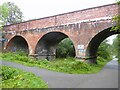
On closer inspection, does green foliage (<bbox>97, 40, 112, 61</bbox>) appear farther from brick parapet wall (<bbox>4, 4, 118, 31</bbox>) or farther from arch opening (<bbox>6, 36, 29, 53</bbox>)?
brick parapet wall (<bbox>4, 4, 118, 31</bbox>)

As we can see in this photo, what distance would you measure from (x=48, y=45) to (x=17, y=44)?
214 inches

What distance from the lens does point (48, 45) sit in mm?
21125

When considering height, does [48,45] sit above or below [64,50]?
above

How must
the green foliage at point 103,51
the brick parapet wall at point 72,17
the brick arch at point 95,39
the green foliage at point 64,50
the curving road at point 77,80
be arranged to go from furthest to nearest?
the green foliage at point 103,51, the green foliage at point 64,50, the brick arch at point 95,39, the brick parapet wall at point 72,17, the curving road at point 77,80

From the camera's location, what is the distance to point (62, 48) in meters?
26.9

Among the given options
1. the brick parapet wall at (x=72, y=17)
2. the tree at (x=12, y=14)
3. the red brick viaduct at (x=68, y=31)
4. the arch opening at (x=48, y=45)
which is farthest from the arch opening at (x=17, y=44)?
the tree at (x=12, y=14)

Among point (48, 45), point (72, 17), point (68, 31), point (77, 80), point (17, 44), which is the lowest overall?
point (77, 80)

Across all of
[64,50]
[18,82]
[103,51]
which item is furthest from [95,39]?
[103,51]

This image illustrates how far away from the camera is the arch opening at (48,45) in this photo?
1938 cm

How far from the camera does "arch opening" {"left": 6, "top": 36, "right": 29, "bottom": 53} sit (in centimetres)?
2302

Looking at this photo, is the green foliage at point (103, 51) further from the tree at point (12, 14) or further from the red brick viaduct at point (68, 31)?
the tree at point (12, 14)

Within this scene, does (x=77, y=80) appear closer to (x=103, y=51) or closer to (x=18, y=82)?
(x=18, y=82)

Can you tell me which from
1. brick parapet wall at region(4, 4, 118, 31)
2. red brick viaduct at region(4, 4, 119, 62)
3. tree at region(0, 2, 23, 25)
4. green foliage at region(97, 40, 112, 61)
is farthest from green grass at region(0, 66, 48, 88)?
tree at region(0, 2, 23, 25)

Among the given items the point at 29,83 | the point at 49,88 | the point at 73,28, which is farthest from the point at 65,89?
the point at 73,28
